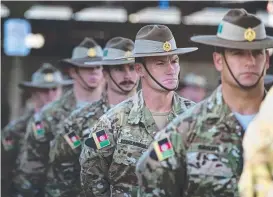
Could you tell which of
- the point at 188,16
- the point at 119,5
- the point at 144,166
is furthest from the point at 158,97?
the point at 119,5

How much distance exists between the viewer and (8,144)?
14562 millimetres

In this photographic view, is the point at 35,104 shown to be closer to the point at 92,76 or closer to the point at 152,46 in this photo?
the point at 92,76

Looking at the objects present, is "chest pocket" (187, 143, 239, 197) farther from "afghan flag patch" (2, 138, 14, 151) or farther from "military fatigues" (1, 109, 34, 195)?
"afghan flag patch" (2, 138, 14, 151)

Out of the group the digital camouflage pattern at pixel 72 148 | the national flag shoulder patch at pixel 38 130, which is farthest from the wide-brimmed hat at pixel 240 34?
the national flag shoulder patch at pixel 38 130

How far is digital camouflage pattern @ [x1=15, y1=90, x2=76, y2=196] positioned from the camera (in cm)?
1138

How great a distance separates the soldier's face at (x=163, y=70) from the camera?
23.4 feet

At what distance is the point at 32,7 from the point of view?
16.1 meters

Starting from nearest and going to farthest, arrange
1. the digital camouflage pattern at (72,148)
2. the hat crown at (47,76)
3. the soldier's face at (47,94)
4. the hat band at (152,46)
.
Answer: the hat band at (152,46), the digital camouflage pattern at (72,148), the soldier's face at (47,94), the hat crown at (47,76)

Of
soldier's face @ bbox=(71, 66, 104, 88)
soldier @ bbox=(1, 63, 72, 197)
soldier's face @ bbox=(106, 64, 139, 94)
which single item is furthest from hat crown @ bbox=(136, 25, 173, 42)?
soldier @ bbox=(1, 63, 72, 197)

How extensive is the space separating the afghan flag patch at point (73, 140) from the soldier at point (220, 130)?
11.9ft

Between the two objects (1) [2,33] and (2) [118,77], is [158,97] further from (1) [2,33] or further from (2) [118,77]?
(1) [2,33]

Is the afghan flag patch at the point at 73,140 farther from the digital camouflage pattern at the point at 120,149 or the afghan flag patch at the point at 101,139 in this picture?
the afghan flag patch at the point at 101,139

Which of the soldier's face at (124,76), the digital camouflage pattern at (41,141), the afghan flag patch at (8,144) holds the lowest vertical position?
the afghan flag patch at (8,144)

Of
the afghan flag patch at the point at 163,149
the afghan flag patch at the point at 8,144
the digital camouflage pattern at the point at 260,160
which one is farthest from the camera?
the afghan flag patch at the point at 8,144
